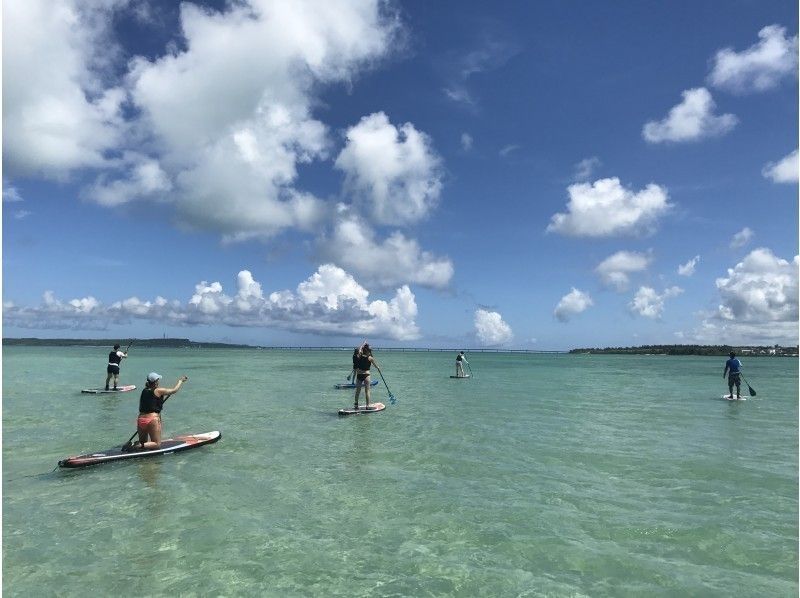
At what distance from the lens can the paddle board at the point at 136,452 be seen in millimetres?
13781

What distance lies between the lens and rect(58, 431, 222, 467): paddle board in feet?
45.2

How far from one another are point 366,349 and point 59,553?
1459 centimetres

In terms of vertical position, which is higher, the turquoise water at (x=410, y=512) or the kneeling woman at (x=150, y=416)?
the kneeling woman at (x=150, y=416)

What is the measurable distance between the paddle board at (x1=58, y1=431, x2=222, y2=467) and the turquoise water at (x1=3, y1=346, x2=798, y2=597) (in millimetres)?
287

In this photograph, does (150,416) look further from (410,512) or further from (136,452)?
(410,512)

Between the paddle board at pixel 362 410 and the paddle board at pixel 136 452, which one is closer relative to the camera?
the paddle board at pixel 136 452

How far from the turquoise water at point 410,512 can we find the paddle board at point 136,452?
29 centimetres

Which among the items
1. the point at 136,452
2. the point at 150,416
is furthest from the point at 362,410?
the point at 136,452

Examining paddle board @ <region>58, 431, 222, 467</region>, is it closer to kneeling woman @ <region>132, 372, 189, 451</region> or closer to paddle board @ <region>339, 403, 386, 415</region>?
kneeling woman @ <region>132, 372, 189, 451</region>

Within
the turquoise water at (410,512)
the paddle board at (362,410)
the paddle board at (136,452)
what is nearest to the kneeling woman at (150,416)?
the paddle board at (136,452)

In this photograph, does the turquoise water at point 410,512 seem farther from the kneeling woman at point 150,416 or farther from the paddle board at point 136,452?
the kneeling woman at point 150,416

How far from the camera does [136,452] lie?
14.8 m

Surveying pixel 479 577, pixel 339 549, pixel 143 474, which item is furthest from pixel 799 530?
pixel 143 474

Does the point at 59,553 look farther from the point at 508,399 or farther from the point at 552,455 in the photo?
the point at 508,399
